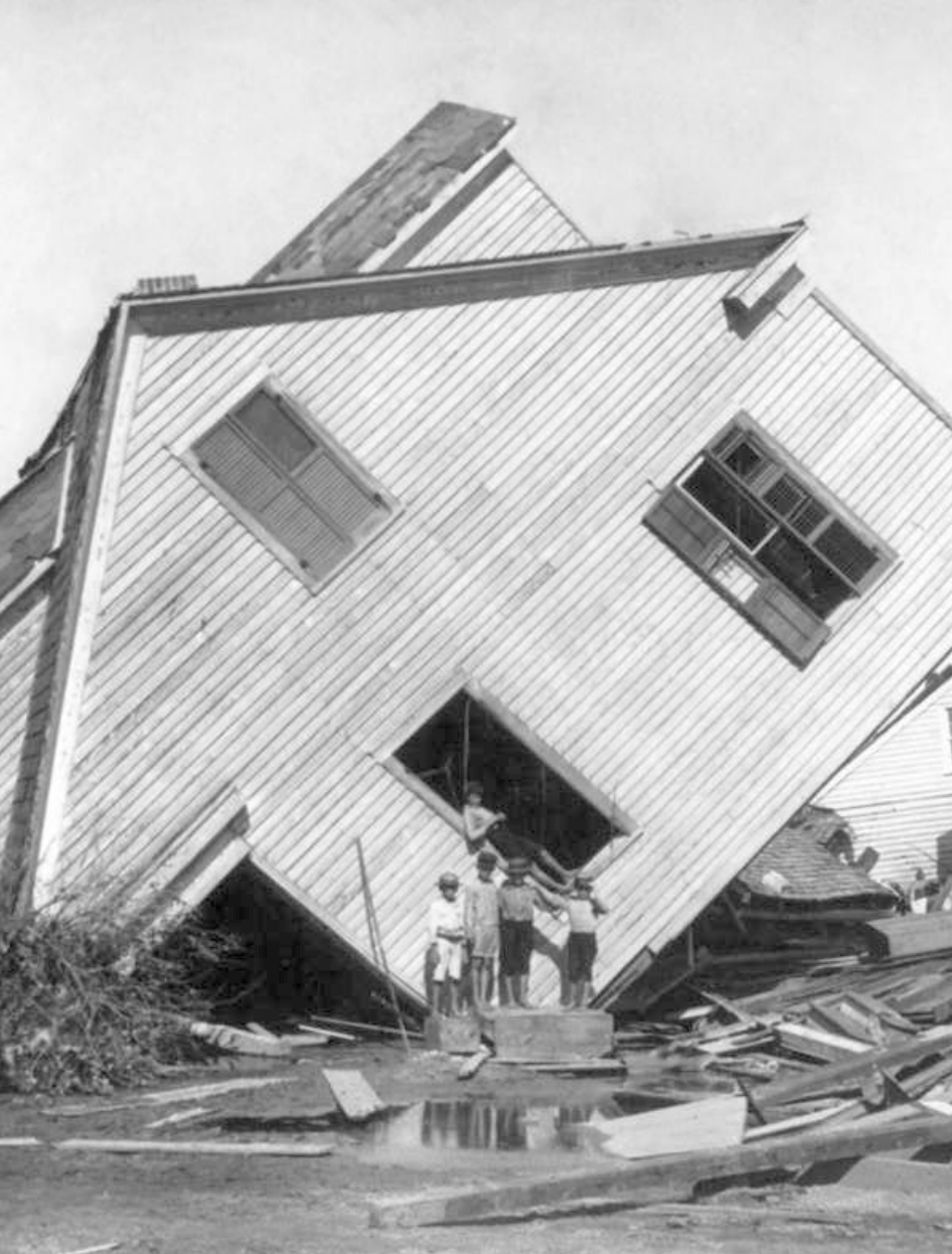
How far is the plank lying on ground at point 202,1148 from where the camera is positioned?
43.9ft

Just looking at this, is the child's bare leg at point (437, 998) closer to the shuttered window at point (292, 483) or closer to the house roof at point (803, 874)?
the shuttered window at point (292, 483)

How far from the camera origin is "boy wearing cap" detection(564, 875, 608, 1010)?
21.2 m

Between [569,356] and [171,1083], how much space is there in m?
9.99

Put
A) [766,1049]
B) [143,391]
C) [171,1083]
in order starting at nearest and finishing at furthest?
[171,1083]
[766,1049]
[143,391]

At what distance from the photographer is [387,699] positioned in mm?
21359

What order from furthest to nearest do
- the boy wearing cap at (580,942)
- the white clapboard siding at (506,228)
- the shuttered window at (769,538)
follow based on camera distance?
the white clapboard siding at (506,228), the shuttered window at (769,538), the boy wearing cap at (580,942)

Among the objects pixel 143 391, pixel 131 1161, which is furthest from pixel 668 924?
pixel 131 1161

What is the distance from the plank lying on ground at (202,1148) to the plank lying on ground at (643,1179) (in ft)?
6.71

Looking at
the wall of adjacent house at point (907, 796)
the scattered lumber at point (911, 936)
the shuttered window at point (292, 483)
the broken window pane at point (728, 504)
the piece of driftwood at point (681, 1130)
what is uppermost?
the shuttered window at point (292, 483)

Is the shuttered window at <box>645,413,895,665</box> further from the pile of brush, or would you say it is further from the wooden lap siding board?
the pile of brush

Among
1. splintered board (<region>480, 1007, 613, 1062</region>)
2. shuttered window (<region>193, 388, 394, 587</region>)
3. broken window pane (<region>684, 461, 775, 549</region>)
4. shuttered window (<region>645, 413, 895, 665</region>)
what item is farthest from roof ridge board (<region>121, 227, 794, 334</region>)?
splintered board (<region>480, 1007, 613, 1062</region>)

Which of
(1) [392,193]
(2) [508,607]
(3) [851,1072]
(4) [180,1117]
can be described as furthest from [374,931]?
(1) [392,193]

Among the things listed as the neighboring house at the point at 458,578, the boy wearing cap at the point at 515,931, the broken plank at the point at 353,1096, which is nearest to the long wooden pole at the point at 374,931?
the neighboring house at the point at 458,578

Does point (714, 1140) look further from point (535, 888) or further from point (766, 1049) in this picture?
point (535, 888)
